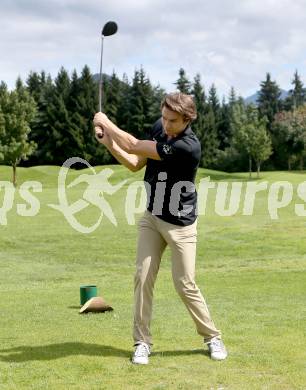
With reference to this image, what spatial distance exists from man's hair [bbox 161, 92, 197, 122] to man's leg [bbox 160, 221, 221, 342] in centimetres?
108

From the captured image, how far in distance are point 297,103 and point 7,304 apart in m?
113

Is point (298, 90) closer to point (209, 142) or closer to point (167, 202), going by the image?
point (209, 142)

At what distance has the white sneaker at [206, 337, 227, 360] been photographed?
6.42 meters

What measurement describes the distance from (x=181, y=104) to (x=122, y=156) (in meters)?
0.75

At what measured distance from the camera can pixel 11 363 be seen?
6.39 meters

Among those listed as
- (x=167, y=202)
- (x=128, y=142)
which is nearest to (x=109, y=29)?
(x=128, y=142)

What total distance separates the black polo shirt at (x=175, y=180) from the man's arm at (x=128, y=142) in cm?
13

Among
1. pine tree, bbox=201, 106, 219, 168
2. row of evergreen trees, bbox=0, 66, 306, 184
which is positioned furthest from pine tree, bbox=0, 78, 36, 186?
pine tree, bbox=201, 106, 219, 168

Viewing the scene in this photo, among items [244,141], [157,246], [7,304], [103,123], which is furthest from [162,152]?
[244,141]

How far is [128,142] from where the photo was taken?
238 inches

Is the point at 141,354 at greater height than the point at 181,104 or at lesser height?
lesser

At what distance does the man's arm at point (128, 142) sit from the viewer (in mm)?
6027

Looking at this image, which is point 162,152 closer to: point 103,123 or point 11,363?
point 103,123

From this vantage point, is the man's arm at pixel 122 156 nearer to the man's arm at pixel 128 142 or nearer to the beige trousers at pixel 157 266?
the man's arm at pixel 128 142
